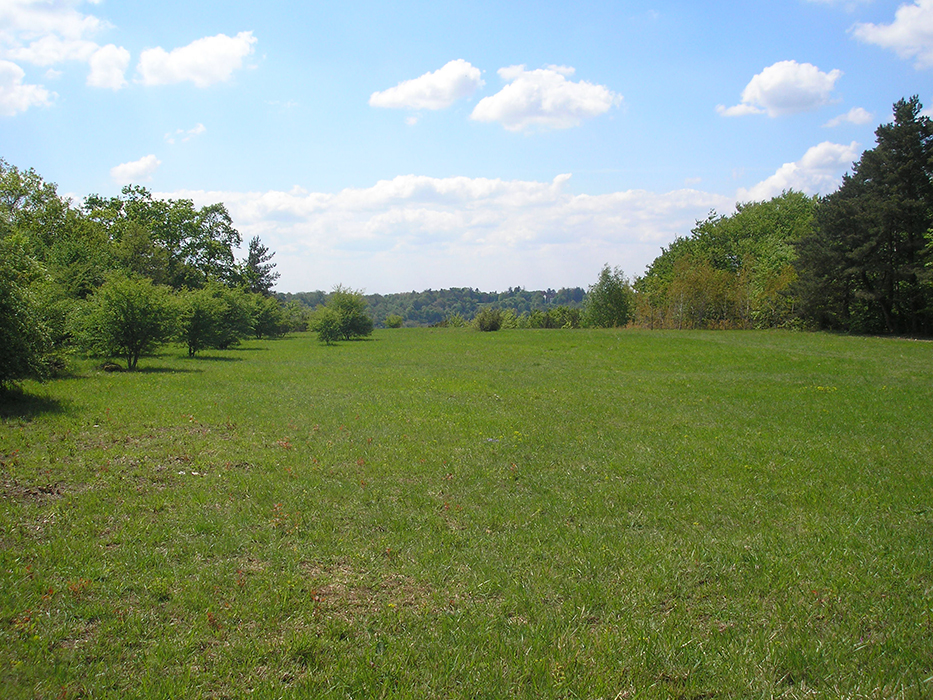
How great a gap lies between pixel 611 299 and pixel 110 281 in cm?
6410

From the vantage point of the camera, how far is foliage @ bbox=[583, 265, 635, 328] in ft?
251

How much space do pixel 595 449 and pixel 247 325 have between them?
29.1 meters

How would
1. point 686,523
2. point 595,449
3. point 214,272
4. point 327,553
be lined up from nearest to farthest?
point 327,553, point 686,523, point 595,449, point 214,272

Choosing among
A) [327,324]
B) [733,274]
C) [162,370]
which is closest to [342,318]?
[327,324]

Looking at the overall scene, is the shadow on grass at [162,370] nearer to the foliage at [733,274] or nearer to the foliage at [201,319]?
the foliage at [201,319]

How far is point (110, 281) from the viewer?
73.0 ft

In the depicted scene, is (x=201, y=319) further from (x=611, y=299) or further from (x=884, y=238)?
(x=611, y=299)

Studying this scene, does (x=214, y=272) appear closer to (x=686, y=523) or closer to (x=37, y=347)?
(x=37, y=347)

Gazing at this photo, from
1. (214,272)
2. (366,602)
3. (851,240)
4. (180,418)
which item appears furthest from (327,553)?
(214,272)

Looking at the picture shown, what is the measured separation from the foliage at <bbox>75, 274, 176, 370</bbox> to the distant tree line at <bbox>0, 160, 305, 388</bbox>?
38 mm

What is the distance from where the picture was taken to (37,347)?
13.1m

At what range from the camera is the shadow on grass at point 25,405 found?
11467 mm

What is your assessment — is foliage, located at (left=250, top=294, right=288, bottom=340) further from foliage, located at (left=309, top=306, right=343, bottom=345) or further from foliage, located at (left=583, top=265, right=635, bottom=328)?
foliage, located at (left=583, top=265, right=635, bottom=328)

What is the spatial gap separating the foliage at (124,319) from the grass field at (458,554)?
8118 mm
